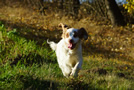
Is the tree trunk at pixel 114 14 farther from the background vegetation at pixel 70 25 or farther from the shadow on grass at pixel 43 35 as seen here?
the shadow on grass at pixel 43 35

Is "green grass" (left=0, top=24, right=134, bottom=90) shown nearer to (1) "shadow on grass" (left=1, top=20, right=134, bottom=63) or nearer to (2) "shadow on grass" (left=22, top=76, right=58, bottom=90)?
(2) "shadow on grass" (left=22, top=76, right=58, bottom=90)

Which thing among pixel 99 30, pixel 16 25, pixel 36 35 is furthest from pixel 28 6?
pixel 99 30

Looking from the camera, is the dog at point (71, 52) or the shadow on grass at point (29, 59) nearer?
the dog at point (71, 52)

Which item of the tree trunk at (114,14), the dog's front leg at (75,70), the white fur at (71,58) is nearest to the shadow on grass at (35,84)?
the dog's front leg at (75,70)

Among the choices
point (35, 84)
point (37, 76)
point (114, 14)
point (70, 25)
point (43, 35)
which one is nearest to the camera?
point (35, 84)

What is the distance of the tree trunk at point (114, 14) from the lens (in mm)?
11081

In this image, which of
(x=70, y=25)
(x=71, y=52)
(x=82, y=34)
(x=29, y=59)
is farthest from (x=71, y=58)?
(x=70, y=25)

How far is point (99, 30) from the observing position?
1107 cm

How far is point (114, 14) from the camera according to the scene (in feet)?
36.8

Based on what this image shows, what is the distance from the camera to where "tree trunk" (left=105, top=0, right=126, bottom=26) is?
11.1 m

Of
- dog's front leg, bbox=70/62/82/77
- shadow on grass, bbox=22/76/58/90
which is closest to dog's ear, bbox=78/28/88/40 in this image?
dog's front leg, bbox=70/62/82/77

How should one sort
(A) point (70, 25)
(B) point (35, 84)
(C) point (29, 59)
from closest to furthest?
(B) point (35, 84)
(C) point (29, 59)
(A) point (70, 25)

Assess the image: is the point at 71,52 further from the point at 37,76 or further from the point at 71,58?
the point at 37,76

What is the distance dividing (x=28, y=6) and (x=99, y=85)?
392 inches
